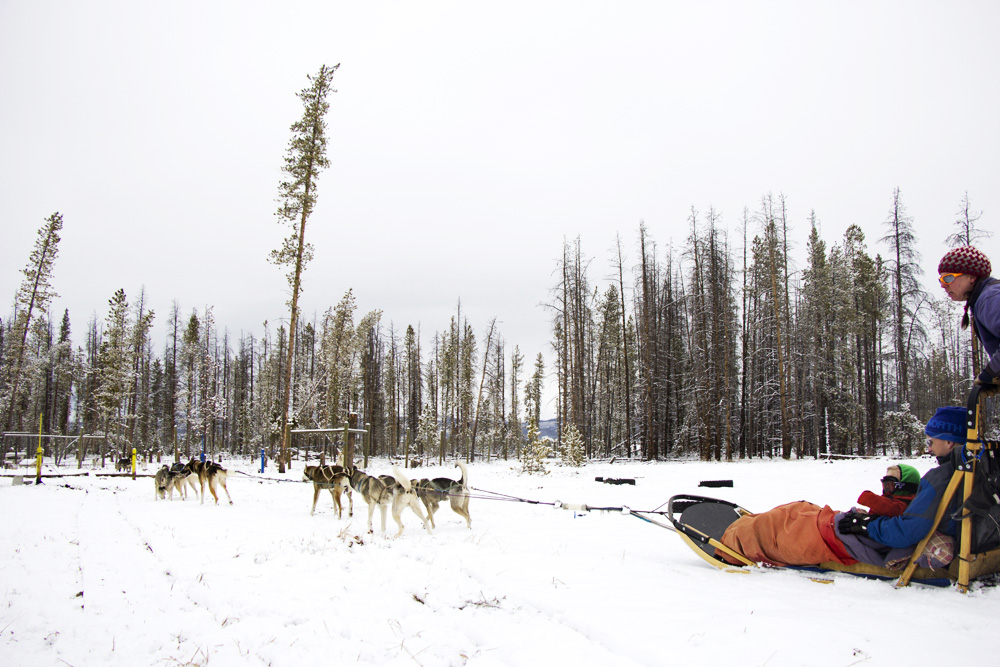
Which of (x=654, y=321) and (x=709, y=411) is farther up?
(x=654, y=321)

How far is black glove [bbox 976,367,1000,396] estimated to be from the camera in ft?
11.8

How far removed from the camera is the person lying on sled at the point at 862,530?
12.7 feet

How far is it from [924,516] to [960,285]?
1845 millimetres

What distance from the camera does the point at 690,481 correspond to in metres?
15.4

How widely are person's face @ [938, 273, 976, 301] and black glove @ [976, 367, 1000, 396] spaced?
2.44 ft

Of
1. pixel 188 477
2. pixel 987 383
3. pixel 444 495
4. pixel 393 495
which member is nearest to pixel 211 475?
pixel 188 477

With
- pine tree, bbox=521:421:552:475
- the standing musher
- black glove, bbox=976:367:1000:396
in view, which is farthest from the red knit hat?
pine tree, bbox=521:421:552:475

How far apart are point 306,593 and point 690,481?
13678 mm

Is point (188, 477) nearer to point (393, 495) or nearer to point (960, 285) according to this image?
point (393, 495)

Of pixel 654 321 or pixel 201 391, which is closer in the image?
pixel 654 321

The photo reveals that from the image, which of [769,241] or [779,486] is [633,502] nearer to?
[779,486]

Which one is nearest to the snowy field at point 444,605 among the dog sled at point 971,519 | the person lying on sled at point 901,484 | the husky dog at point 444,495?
the dog sled at point 971,519

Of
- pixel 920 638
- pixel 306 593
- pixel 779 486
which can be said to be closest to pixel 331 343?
pixel 779 486

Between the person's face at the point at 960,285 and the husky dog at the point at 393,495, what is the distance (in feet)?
21.3
